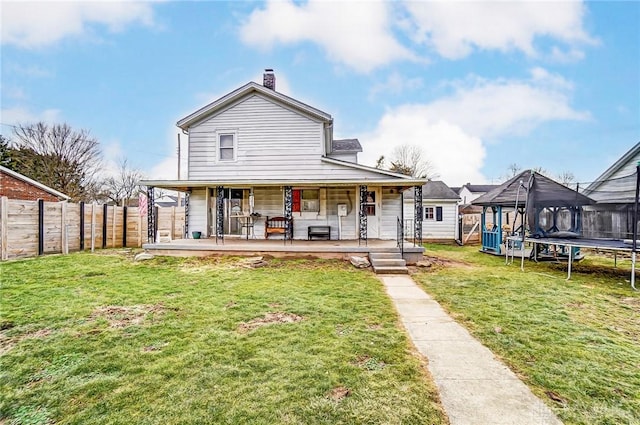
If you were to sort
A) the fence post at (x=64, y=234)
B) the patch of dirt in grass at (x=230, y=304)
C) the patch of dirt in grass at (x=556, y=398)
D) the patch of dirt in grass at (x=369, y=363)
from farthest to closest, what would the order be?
the fence post at (x=64, y=234) → the patch of dirt in grass at (x=230, y=304) → the patch of dirt in grass at (x=369, y=363) → the patch of dirt in grass at (x=556, y=398)

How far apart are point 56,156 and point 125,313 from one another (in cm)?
2381

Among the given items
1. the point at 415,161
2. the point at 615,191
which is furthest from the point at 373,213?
the point at 415,161

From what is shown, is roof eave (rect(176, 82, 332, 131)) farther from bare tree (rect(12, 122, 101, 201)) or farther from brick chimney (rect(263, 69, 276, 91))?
bare tree (rect(12, 122, 101, 201))

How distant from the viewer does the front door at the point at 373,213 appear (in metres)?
12.0

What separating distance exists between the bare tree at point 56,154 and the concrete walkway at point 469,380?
86.8ft

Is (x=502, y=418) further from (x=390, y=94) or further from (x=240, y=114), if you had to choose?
(x=390, y=94)

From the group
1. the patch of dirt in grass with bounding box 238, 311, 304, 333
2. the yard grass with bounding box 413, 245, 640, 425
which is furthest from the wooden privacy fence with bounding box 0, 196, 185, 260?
the yard grass with bounding box 413, 245, 640, 425

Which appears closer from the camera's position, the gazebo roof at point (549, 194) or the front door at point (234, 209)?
the gazebo roof at point (549, 194)

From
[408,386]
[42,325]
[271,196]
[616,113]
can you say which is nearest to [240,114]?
[271,196]

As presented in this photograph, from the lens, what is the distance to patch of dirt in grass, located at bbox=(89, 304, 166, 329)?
13.6 ft

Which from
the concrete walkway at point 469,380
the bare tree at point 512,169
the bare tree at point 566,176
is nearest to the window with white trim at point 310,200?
the concrete walkway at point 469,380

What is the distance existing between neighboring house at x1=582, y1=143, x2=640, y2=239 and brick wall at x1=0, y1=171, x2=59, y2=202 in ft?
78.0

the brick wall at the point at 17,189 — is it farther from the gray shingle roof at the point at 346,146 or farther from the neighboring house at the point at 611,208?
the neighboring house at the point at 611,208

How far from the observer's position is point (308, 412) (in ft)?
7.34
